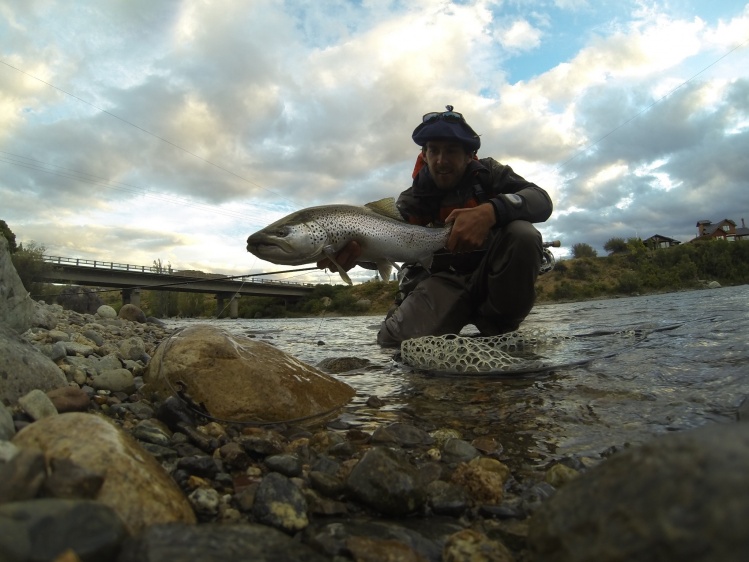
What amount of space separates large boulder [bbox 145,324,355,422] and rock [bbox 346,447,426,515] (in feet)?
3.75

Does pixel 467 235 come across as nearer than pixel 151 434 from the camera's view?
No

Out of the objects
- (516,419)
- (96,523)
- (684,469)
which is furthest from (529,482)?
(96,523)

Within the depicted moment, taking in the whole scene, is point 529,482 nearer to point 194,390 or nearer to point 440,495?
point 440,495

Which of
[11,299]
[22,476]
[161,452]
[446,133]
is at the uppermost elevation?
[446,133]

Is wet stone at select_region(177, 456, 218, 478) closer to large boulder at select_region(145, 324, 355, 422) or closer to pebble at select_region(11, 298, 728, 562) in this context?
pebble at select_region(11, 298, 728, 562)

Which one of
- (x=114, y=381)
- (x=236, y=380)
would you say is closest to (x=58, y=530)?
(x=236, y=380)

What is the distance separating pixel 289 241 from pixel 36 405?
205 centimetres

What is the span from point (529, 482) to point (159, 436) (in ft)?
5.02

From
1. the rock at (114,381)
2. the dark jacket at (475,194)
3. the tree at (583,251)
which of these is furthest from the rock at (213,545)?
the tree at (583,251)

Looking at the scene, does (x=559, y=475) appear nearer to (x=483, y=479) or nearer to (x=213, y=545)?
(x=483, y=479)

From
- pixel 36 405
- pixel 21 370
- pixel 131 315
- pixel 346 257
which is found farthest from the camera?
pixel 131 315

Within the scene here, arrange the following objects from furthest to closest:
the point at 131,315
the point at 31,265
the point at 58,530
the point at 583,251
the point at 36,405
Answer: the point at 583,251
the point at 31,265
the point at 131,315
the point at 36,405
the point at 58,530

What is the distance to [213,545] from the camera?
98 centimetres

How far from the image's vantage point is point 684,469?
78cm
